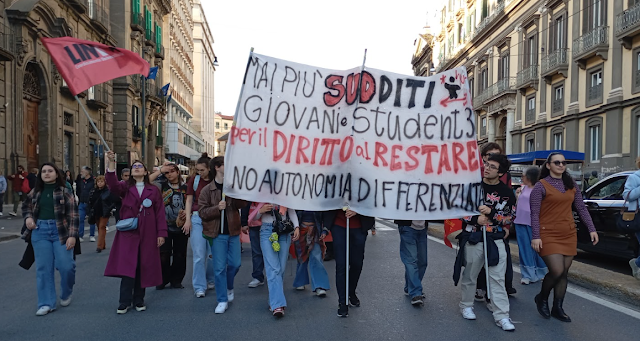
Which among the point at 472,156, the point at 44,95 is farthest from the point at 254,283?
the point at 44,95

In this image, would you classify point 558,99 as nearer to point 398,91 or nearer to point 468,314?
point 398,91

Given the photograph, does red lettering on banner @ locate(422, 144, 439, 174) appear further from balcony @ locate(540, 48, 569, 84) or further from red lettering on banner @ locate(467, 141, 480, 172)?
balcony @ locate(540, 48, 569, 84)

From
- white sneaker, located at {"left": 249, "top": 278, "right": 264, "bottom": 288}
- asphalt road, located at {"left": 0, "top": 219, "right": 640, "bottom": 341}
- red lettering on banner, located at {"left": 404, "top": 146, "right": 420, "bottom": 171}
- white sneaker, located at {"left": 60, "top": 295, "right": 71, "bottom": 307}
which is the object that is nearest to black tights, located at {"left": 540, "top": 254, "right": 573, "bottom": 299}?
asphalt road, located at {"left": 0, "top": 219, "right": 640, "bottom": 341}

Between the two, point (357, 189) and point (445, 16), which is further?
point (445, 16)

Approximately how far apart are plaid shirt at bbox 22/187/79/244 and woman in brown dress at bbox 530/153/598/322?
470 centimetres

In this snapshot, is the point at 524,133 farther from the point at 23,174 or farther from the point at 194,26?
the point at 194,26

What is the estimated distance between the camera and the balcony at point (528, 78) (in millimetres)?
29689

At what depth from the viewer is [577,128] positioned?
25188 millimetres

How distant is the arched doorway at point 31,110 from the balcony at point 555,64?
77.8ft

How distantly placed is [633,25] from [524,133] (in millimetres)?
12554

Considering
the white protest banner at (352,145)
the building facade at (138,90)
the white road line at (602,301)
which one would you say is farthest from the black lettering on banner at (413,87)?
the building facade at (138,90)

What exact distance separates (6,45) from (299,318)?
58.9ft

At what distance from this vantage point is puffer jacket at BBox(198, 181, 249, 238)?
18.4 feet

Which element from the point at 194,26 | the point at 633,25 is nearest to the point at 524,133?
the point at 633,25
